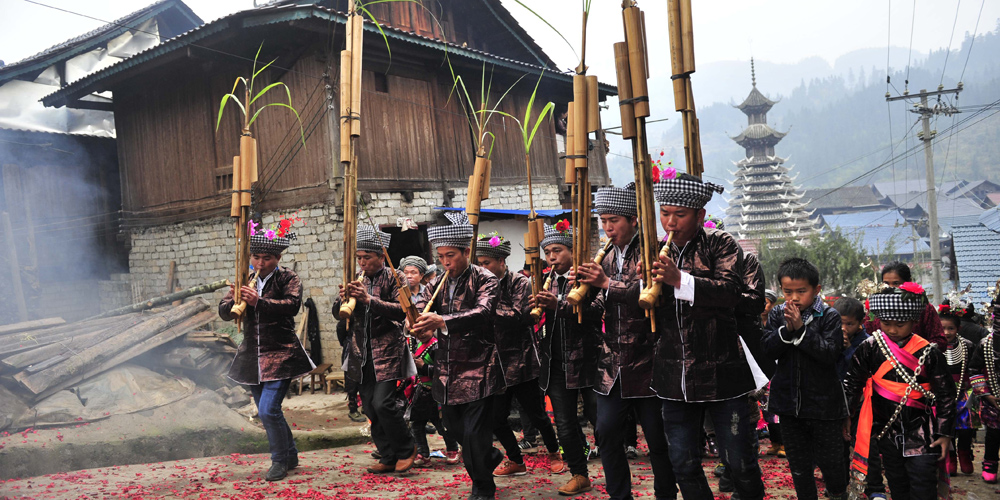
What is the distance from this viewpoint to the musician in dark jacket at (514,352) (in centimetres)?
492

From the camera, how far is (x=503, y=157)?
51.4 ft

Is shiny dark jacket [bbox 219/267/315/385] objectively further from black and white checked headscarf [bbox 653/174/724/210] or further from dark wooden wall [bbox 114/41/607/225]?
dark wooden wall [bbox 114/41/607/225]

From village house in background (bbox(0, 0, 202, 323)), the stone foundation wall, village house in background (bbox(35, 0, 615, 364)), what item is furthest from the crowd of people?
village house in background (bbox(0, 0, 202, 323))

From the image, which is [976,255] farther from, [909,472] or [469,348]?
[469,348]

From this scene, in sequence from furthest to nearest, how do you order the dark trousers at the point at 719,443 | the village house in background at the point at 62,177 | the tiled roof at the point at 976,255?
the tiled roof at the point at 976,255
the village house in background at the point at 62,177
the dark trousers at the point at 719,443

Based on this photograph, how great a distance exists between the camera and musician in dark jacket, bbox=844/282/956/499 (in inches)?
155

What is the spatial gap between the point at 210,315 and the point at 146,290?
5452 millimetres

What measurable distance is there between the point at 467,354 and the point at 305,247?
8.19 m

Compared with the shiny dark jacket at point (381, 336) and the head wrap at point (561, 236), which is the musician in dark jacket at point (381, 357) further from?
the head wrap at point (561, 236)

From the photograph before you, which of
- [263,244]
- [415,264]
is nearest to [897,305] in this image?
[263,244]

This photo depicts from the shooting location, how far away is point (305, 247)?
12.1 m

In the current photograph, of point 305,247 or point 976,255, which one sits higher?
point 305,247

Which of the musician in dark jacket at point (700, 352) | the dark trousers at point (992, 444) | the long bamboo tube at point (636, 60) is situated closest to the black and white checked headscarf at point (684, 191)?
the musician in dark jacket at point (700, 352)

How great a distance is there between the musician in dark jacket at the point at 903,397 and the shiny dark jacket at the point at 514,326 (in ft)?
6.97
